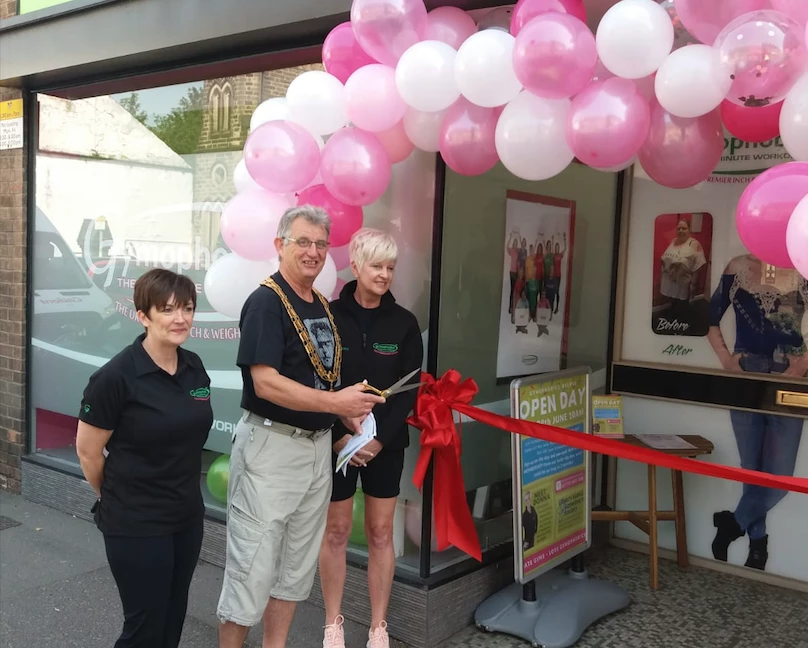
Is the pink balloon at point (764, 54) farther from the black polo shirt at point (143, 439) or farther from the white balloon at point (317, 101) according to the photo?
the black polo shirt at point (143, 439)

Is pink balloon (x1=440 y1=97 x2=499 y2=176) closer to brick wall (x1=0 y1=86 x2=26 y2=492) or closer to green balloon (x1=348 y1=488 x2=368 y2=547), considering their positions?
green balloon (x1=348 y1=488 x2=368 y2=547)

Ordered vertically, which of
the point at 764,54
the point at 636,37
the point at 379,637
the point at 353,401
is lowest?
the point at 379,637

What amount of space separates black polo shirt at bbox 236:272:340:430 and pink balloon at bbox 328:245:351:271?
0.60 metres

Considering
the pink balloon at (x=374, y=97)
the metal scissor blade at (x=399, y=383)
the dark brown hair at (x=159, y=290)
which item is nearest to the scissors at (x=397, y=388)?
the metal scissor blade at (x=399, y=383)

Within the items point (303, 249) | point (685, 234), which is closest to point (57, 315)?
point (303, 249)

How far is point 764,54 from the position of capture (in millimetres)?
2066

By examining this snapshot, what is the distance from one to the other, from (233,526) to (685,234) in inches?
120

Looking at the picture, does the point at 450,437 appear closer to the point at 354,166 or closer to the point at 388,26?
the point at 354,166

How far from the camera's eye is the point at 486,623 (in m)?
3.67

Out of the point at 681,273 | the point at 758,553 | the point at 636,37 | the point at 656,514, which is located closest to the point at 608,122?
the point at 636,37

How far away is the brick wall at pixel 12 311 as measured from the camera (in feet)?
18.7

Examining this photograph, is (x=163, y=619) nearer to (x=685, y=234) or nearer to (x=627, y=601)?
(x=627, y=601)

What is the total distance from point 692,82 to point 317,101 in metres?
1.46

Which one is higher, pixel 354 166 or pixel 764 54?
pixel 764 54
